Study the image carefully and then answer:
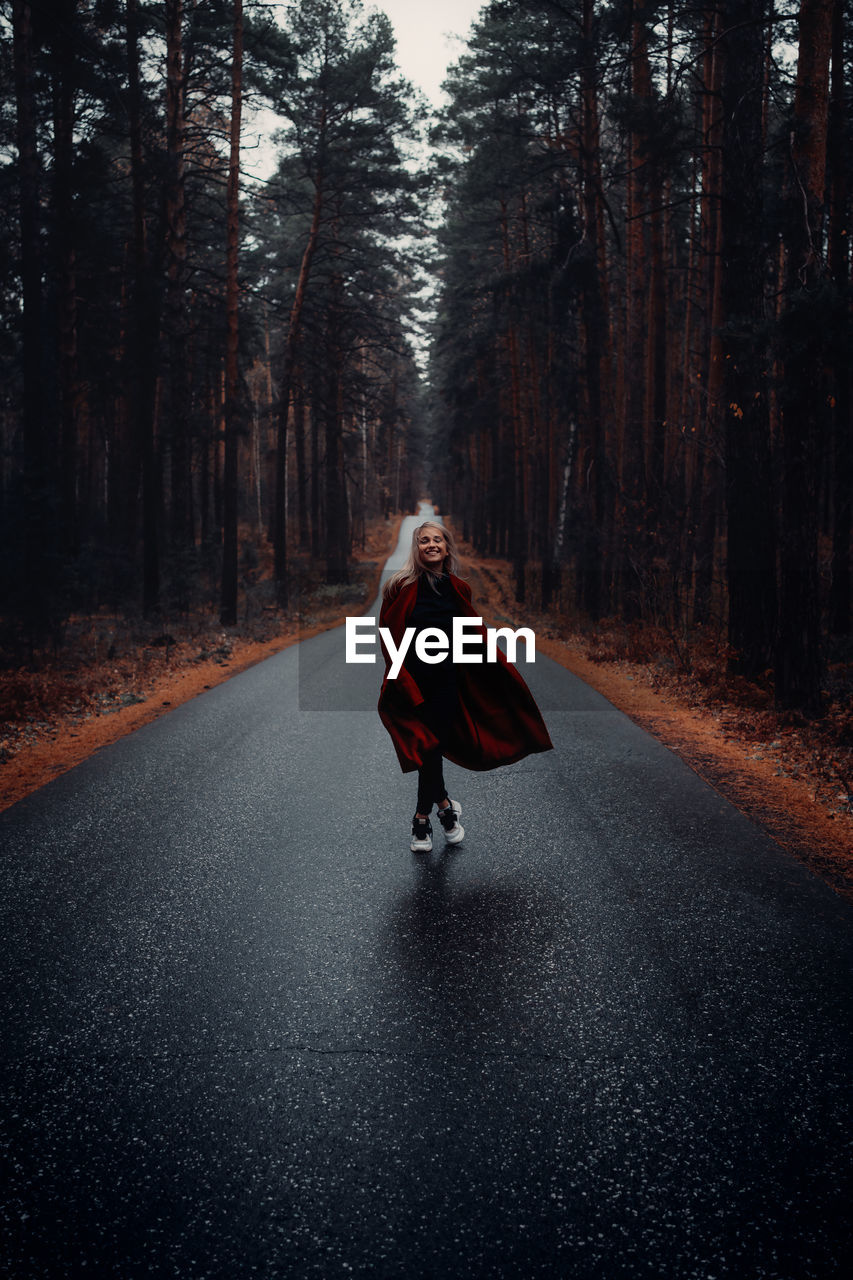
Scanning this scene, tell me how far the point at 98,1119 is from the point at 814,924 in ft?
11.2

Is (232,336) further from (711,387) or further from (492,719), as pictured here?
(492,719)

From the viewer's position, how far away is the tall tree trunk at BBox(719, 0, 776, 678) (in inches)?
396

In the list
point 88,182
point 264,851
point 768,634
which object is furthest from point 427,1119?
point 88,182

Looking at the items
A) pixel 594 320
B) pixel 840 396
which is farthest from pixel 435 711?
pixel 594 320

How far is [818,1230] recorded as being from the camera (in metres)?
2.25

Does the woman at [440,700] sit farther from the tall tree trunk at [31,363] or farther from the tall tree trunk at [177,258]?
the tall tree trunk at [177,258]

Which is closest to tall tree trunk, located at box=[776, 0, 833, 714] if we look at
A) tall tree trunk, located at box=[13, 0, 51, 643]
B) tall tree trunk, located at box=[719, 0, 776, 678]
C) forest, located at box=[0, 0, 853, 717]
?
forest, located at box=[0, 0, 853, 717]

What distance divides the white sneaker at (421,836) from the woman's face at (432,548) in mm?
1677

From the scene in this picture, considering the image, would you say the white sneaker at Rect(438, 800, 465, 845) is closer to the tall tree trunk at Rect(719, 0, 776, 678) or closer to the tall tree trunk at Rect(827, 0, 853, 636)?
the tall tree trunk at Rect(719, 0, 776, 678)

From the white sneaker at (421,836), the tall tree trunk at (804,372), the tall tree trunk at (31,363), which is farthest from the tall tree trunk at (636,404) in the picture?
the tall tree trunk at (31,363)

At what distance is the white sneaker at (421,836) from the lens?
539cm

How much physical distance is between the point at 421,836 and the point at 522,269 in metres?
20.7

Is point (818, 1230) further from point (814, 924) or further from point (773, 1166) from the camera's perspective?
point (814, 924)

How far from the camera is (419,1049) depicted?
10.3 ft
